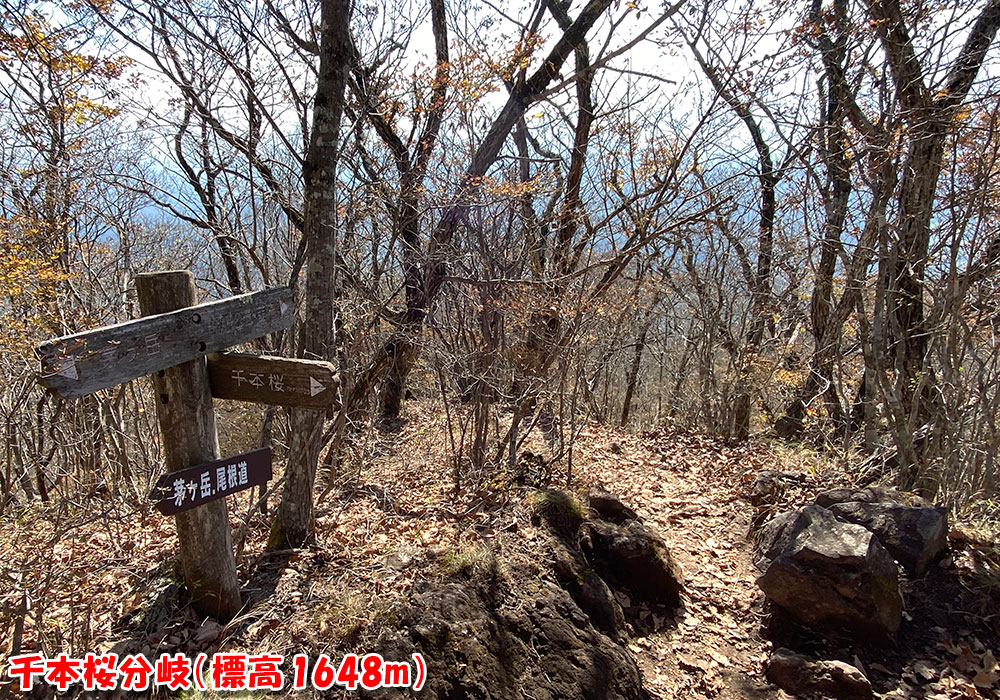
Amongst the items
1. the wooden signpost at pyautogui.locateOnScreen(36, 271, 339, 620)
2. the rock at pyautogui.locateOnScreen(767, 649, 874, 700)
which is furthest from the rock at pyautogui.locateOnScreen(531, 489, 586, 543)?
the wooden signpost at pyautogui.locateOnScreen(36, 271, 339, 620)

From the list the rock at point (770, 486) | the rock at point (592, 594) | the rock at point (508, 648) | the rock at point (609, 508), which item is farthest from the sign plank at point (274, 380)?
the rock at point (770, 486)

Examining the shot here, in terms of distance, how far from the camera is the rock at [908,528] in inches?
164

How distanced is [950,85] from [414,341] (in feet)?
A: 18.8

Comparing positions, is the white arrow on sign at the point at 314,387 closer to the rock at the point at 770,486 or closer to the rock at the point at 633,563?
the rock at the point at 633,563

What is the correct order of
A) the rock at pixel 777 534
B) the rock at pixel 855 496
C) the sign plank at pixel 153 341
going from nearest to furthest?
the sign plank at pixel 153 341 < the rock at pixel 777 534 < the rock at pixel 855 496

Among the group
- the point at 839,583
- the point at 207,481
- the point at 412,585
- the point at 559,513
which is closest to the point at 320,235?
the point at 207,481

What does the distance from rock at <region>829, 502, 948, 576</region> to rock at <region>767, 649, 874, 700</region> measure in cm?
115

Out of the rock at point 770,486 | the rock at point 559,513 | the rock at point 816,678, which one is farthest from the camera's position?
the rock at point 770,486

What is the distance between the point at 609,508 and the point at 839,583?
1747mm

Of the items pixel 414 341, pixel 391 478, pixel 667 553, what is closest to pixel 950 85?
pixel 667 553

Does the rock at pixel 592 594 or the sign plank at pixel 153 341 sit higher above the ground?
the sign plank at pixel 153 341

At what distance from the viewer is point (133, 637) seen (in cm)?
303

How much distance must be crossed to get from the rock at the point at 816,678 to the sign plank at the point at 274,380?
3.34 m

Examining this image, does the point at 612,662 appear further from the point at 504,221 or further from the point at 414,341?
the point at 504,221
